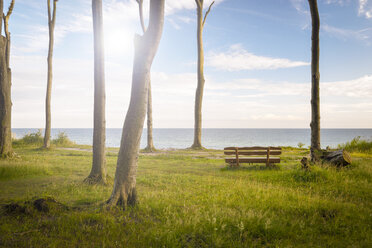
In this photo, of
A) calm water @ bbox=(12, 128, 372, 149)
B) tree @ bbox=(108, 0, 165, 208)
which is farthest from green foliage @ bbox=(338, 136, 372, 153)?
tree @ bbox=(108, 0, 165, 208)

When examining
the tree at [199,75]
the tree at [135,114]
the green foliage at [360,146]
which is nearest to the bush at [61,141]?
the tree at [199,75]

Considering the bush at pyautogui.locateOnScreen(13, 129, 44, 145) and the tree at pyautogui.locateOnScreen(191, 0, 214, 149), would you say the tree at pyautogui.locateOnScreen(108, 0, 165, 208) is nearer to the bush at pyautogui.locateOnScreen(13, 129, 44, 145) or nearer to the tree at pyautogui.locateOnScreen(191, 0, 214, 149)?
the tree at pyautogui.locateOnScreen(191, 0, 214, 149)

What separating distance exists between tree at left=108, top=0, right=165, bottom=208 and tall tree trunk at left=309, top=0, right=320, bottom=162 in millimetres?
8048

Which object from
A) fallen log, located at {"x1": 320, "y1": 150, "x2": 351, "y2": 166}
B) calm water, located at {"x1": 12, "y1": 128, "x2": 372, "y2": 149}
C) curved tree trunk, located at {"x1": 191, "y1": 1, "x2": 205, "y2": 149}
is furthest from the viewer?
calm water, located at {"x1": 12, "y1": 128, "x2": 372, "y2": 149}

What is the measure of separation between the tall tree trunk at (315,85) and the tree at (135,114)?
8048 millimetres

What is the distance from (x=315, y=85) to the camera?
11086 millimetres

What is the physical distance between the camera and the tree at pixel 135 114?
5.72 metres

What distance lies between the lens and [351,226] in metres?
4.85

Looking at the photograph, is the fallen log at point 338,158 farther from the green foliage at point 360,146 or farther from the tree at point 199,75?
the tree at point 199,75

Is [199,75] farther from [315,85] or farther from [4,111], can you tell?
[4,111]

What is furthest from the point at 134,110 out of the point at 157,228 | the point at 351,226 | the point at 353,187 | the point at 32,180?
the point at 353,187

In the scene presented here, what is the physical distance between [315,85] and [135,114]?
8.68 m

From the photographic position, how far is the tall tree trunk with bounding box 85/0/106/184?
859cm

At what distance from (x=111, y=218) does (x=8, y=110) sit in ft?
39.1
